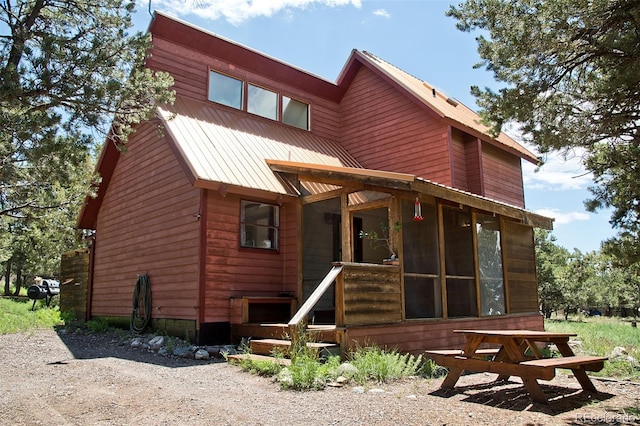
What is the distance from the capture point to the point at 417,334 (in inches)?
336

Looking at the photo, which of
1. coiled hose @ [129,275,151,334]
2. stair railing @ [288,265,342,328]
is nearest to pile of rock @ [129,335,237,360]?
coiled hose @ [129,275,151,334]

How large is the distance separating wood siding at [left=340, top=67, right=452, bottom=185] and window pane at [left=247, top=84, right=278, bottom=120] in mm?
2497

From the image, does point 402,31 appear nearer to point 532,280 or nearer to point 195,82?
→ point 195,82

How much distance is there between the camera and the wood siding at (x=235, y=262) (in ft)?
31.2

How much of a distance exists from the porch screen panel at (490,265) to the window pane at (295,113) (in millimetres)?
6387

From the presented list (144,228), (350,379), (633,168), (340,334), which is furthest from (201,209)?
(633,168)

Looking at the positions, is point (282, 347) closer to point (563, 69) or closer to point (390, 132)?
point (563, 69)

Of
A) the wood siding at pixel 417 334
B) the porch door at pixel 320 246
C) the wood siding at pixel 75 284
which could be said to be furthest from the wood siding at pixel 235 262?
the wood siding at pixel 75 284

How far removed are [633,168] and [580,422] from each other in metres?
4.10

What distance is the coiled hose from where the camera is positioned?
1091 cm

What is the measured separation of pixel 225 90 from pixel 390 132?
15.4 ft

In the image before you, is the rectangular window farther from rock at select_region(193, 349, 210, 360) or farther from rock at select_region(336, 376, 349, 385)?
rock at select_region(336, 376, 349, 385)

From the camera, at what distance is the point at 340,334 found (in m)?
7.36

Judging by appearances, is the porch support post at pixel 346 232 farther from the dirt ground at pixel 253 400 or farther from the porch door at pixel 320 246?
the dirt ground at pixel 253 400
